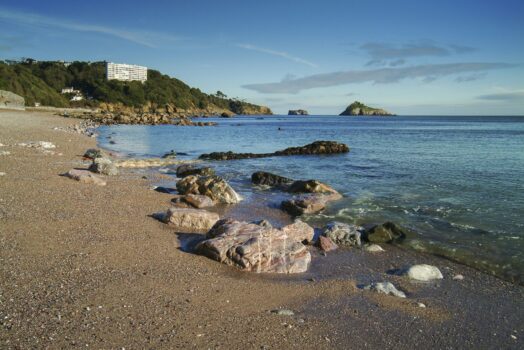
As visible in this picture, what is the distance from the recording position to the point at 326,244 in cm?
923

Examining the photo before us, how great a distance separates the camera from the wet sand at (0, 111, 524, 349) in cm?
468

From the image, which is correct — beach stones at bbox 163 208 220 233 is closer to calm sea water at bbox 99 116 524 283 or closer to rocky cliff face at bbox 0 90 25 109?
calm sea water at bbox 99 116 524 283

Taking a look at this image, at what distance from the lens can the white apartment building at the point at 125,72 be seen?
6973 inches

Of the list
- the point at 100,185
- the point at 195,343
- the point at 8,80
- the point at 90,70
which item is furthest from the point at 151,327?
the point at 90,70

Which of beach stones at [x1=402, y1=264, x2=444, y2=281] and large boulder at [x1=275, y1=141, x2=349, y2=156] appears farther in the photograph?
large boulder at [x1=275, y1=141, x2=349, y2=156]

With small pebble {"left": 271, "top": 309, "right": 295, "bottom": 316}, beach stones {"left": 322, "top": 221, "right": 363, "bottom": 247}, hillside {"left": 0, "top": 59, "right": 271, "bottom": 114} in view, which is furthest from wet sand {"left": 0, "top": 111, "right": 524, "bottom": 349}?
hillside {"left": 0, "top": 59, "right": 271, "bottom": 114}

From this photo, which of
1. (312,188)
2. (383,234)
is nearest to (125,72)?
(312,188)

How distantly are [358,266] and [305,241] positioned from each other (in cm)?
161

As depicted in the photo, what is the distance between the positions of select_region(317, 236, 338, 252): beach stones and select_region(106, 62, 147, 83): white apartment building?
176499mm

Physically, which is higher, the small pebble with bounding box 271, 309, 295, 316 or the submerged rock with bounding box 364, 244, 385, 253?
the small pebble with bounding box 271, 309, 295, 316

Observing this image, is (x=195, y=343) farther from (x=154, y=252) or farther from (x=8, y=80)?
(x=8, y=80)

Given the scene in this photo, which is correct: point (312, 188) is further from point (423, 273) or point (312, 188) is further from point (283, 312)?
point (283, 312)

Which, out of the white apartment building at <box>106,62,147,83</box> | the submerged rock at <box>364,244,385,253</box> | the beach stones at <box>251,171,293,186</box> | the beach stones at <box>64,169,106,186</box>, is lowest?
the submerged rock at <box>364,244,385,253</box>

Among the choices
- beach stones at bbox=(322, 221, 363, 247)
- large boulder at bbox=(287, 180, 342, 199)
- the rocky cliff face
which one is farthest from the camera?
the rocky cliff face
